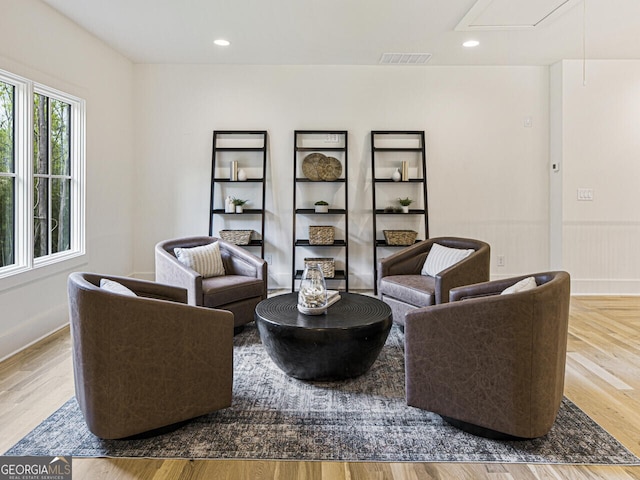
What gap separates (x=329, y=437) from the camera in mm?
2068

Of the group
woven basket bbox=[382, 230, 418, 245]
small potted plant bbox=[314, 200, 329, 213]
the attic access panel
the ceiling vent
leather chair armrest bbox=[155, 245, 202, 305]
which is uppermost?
the ceiling vent

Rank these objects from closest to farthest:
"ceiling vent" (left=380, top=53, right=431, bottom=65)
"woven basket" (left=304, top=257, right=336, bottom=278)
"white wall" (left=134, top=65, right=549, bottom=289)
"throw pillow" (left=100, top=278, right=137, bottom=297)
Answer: "throw pillow" (left=100, top=278, right=137, bottom=297)
"ceiling vent" (left=380, top=53, right=431, bottom=65)
"woven basket" (left=304, top=257, right=336, bottom=278)
"white wall" (left=134, top=65, right=549, bottom=289)

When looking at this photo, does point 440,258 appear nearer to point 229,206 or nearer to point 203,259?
point 203,259

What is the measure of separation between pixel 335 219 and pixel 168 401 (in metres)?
3.59

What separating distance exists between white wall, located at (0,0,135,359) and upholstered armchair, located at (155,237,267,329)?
95 cm

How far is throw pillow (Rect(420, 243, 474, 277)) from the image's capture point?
12.3 ft

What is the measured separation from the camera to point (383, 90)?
525 cm

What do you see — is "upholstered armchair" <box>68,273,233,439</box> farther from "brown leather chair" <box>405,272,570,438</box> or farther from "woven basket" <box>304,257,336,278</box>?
"woven basket" <box>304,257,336,278</box>

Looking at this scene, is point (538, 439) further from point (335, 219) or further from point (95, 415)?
point (335, 219)

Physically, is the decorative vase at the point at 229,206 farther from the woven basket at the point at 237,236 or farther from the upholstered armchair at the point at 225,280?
the upholstered armchair at the point at 225,280

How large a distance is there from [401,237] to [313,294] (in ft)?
8.43

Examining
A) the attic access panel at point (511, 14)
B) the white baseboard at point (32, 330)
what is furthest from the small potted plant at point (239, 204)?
the attic access panel at point (511, 14)

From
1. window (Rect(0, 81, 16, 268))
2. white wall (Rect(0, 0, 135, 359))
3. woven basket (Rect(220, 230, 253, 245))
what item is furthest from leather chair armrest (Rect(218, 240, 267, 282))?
window (Rect(0, 81, 16, 268))

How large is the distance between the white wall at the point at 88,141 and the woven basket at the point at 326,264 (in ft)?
7.16
